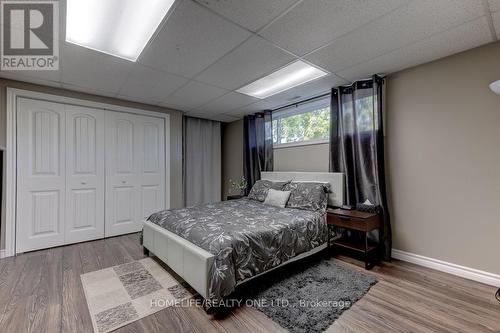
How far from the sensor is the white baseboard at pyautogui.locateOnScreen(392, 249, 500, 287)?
2178 millimetres

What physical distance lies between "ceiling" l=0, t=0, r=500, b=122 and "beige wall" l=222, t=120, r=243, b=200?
2.12m

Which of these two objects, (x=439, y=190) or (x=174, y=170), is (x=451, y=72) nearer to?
(x=439, y=190)

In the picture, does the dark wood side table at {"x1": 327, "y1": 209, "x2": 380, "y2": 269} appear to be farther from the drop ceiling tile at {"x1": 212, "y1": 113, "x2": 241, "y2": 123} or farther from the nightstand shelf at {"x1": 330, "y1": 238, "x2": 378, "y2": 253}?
the drop ceiling tile at {"x1": 212, "y1": 113, "x2": 241, "y2": 123}

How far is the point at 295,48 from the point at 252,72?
694 mm

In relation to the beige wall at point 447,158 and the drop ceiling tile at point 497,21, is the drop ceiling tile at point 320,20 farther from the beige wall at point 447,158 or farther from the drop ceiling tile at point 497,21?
the beige wall at point 447,158

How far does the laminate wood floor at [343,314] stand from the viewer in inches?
63.9

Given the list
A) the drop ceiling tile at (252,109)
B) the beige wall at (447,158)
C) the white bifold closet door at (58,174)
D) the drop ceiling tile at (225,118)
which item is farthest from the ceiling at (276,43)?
the drop ceiling tile at (225,118)

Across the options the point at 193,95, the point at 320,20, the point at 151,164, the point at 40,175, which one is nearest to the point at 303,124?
the point at 193,95

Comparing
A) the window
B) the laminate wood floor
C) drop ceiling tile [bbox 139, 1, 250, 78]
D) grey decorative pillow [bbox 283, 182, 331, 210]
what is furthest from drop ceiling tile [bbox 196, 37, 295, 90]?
the laminate wood floor

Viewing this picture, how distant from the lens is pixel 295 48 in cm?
228

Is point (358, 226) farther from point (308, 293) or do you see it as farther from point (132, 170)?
point (132, 170)

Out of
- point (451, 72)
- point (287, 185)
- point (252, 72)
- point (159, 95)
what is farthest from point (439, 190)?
point (159, 95)

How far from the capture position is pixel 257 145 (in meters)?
4.73

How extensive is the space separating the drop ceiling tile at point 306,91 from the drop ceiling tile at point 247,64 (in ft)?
2.47
